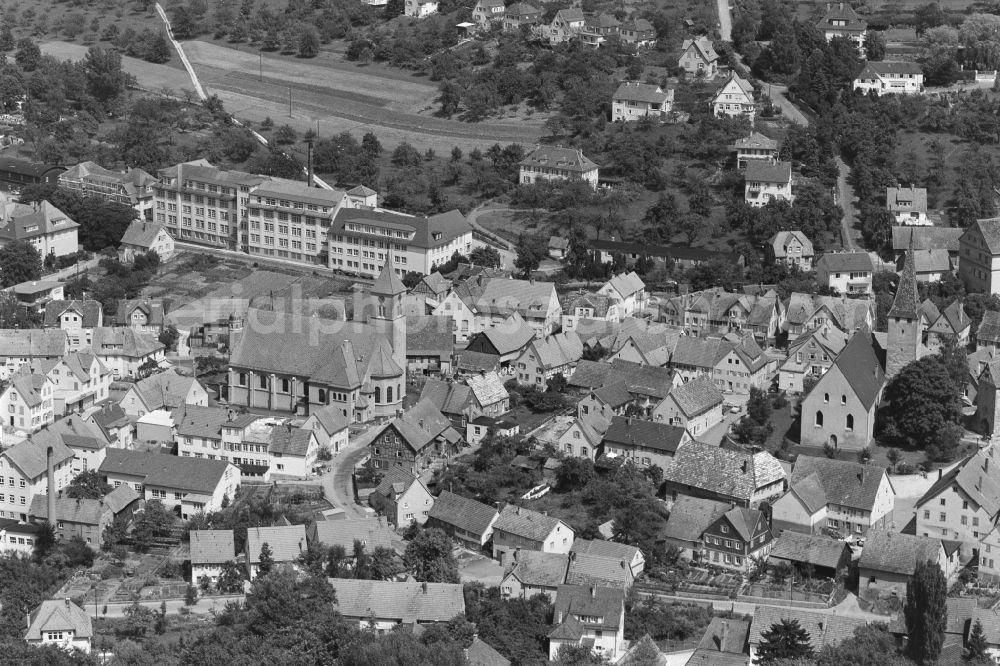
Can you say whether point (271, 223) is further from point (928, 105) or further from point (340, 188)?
point (928, 105)

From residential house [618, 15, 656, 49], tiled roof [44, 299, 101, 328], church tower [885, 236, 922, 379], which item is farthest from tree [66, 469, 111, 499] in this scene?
residential house [618, 15, 656, 49]

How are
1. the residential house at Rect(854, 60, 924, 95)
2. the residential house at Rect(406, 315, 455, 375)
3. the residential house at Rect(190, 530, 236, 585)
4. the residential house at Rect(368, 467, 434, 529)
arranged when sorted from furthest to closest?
the residential house at Rect(854, 60, 924, 95)
the residential house at Rect(406, 315, 455, 375)
the residential house at Rect(368, 467, 434, 529)
the residential house at Rect(190, 530, 236, 585)

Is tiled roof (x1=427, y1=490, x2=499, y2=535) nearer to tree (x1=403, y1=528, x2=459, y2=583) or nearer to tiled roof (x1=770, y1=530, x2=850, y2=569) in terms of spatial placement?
tree (x1=403, y1=528, x2=459, y2=583)

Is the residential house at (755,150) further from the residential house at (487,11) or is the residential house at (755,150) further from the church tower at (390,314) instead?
the residential house at (487,11)

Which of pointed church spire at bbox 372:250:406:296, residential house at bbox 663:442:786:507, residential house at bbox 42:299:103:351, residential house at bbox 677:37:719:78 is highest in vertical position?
residential house at bbox 677:37:719:78

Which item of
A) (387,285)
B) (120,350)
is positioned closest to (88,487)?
(120,350)

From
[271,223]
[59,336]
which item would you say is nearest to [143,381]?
[59,336]

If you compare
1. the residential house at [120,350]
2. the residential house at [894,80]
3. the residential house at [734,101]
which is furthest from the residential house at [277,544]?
the residential house at [894,80]
